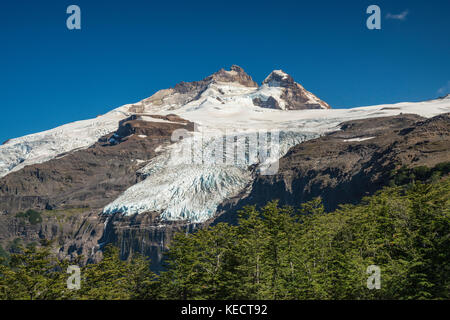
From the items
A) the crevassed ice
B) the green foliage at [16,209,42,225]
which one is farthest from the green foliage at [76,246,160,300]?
the green foliage at [16,209,42,225]

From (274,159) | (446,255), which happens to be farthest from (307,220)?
(274,159)

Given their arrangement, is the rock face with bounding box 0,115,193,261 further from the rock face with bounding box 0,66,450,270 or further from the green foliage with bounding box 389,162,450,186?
the green foliage with bounding box 389,162,450,186

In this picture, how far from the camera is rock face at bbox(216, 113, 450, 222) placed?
95.2m

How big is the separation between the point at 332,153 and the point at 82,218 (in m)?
87.2

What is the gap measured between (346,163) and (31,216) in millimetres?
104428

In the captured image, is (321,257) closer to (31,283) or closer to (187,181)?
(31,283)

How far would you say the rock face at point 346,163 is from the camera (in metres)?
95.2

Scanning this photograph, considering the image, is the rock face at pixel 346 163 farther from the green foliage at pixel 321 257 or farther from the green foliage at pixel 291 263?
the green foliage at pixel 291 263

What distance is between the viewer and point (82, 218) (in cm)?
14562

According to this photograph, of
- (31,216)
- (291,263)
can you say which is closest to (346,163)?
(291,263)

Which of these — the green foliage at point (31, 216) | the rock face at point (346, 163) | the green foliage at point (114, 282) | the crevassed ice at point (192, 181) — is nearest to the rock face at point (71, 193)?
the green foliage at point (31, 216)

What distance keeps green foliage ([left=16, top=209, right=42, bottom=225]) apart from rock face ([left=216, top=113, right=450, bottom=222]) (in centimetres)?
6216

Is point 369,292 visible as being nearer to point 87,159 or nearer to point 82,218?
point 82,218

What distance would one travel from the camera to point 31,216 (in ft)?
472
